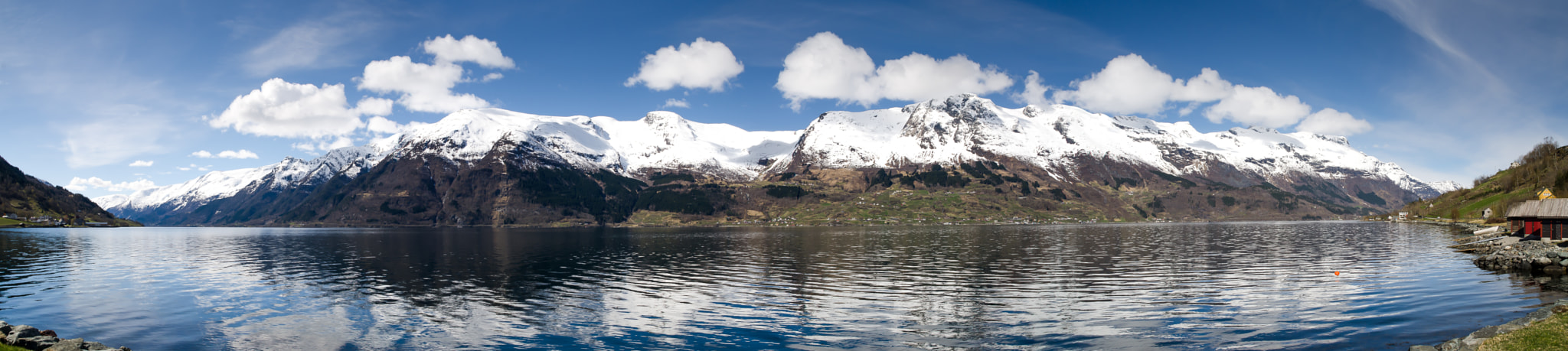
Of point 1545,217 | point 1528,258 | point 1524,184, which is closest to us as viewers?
point 1528,258

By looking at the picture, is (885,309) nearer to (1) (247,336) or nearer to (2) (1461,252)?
(1) (247,336)

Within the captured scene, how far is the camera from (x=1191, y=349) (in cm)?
2981

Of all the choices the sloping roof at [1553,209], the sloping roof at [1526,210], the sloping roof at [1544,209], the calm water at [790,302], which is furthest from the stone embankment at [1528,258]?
the sloping roof at [1526,210]

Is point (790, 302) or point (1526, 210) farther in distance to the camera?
point (1526, 210)

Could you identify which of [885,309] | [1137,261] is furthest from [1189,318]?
[1137,261]

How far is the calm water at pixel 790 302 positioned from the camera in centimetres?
3525

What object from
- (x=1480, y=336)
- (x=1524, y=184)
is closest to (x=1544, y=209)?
(x=1480, y=336)

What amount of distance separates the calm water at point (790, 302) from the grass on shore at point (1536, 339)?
404cm

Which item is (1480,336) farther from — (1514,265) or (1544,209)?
(1544,209)

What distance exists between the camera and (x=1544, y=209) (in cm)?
8481

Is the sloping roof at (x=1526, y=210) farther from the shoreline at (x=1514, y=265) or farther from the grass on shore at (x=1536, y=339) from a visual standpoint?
the grass on shore at (x=1536, y=339)

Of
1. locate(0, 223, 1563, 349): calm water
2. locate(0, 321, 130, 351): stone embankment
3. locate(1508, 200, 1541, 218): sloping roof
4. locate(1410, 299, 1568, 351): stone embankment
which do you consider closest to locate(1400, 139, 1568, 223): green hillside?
locate(1508, 200, 1541, 218): sloping roof

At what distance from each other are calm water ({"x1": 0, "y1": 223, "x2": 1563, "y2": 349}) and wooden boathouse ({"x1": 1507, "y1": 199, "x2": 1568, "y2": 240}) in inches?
512

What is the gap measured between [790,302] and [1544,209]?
100.0 meters
